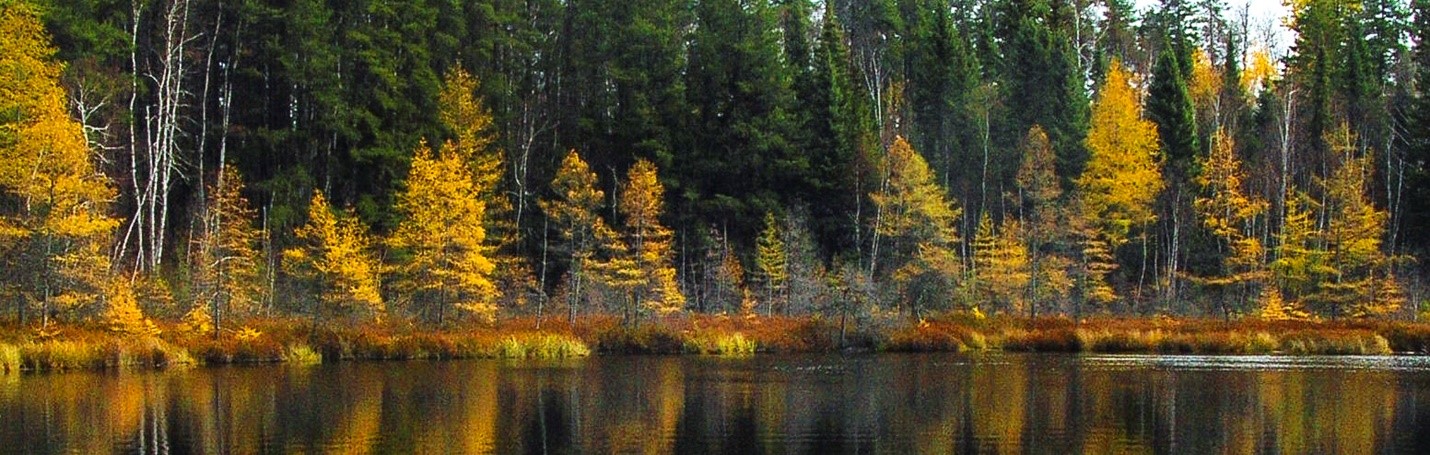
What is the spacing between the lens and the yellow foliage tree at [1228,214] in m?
62.2

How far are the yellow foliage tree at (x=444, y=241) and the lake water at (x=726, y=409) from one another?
318 inches

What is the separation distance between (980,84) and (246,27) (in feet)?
118

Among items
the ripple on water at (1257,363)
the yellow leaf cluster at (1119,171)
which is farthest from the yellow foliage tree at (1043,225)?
the ripple on water at (1257,363)

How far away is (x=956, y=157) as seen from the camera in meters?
75.8

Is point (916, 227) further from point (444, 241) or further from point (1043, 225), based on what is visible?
point (444, 241)

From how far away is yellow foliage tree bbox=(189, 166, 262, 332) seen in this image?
44650 millimetres

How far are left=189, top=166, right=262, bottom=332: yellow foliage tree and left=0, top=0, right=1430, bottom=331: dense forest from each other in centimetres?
23

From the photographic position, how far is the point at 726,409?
97.1 ft

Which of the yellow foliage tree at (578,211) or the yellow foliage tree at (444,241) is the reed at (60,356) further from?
the yellow foliage tree at (578,211)

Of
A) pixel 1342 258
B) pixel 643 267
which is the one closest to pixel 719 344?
pixel 643 267

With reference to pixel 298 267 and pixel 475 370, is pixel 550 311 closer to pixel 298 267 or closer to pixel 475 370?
pixel 298 267

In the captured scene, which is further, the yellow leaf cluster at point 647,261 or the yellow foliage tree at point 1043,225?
the yellow foliage tree at point 1043,225

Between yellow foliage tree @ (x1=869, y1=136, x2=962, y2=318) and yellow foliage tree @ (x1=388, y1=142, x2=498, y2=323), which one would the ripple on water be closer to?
yellow foliage tree @ (x1=869, y1=136, x2=962, y2=318)

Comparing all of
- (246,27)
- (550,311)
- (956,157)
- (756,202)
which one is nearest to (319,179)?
(246,27)
